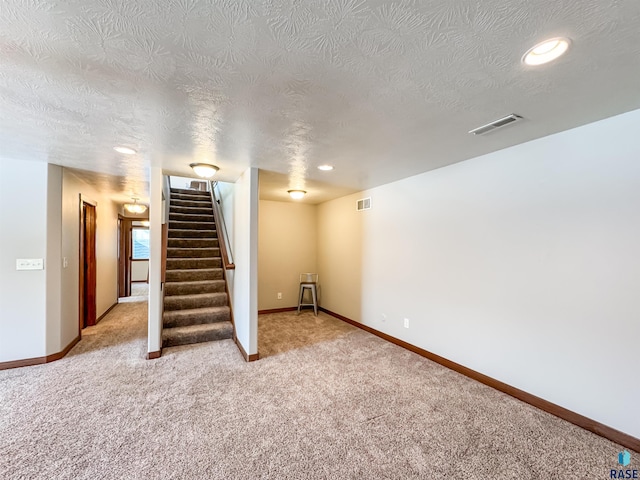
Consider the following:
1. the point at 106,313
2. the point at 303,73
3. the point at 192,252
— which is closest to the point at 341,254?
the point at 192,252

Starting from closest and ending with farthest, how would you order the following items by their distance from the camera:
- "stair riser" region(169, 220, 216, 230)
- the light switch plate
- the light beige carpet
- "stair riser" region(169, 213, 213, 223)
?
the light beige carpet < the light switch plate < "stair riser" region(169, 220, 216, 230) < "stair riser" region(169, 213, 213, 223)

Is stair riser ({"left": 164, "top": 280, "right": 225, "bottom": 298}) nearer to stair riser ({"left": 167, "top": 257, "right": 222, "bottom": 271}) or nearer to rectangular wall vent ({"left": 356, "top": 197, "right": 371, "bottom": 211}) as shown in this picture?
stair riser ({"left": 167, "top": 257, "right": 222, "bottom": 271})

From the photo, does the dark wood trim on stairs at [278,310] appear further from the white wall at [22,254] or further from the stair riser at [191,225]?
the white wall at [22,254]

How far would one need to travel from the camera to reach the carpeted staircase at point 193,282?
154 inches

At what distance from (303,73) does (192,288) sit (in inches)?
157

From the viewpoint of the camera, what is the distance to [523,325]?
8.13 feet

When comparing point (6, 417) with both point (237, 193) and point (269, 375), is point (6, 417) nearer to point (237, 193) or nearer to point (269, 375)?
point (269, 375)

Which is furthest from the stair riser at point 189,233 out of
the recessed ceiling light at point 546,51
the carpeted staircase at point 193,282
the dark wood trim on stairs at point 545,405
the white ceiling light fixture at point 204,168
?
the recessed ceiling light at point 546,51

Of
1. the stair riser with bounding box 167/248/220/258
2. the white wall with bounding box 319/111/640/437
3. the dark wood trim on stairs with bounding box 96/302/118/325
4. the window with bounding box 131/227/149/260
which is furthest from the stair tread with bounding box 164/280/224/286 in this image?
the window with bounding box 131/227/149/260

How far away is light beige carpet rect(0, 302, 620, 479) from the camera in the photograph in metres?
1.70

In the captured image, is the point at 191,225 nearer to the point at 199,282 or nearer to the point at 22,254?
the point at 199,282

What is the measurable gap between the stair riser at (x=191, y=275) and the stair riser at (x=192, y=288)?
16 cm

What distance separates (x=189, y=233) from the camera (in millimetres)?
5492

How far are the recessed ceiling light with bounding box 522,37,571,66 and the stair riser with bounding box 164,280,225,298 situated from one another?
4.59 metres
